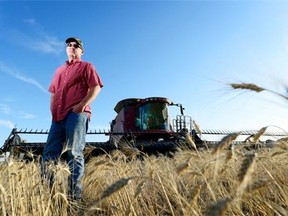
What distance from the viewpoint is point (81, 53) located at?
3.85 metres

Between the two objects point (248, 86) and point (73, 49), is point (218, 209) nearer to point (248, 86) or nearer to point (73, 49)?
point (248, 86)

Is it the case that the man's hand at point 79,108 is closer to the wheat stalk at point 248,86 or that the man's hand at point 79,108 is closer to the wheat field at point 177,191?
the wheat field at point 177,191

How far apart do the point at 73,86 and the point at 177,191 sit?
2199mm

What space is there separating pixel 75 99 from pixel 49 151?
1.85 ft

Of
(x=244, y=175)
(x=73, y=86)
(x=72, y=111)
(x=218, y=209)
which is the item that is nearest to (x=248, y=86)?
(x=244, y=175)

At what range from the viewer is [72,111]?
3.40 meters

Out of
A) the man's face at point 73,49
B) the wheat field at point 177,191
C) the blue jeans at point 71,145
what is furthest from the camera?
the man's face at point 73,49

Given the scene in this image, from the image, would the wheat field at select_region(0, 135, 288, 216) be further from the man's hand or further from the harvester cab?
the harvester cab

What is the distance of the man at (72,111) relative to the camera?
3238 millimetres

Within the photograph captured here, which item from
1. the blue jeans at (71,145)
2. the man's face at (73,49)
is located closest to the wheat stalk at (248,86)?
the blue jeans at (71,145)

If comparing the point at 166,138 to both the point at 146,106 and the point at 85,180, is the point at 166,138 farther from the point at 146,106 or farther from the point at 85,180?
the point at 85,180

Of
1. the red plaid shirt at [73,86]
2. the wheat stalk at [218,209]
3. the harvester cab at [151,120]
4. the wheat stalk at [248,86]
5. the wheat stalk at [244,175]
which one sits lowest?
the wheat stalk at [218,209]

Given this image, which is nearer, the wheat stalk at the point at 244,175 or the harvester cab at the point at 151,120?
the wheat stalk at the point at 244,175

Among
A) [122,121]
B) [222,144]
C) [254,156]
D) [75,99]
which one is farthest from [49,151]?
[122,121]
